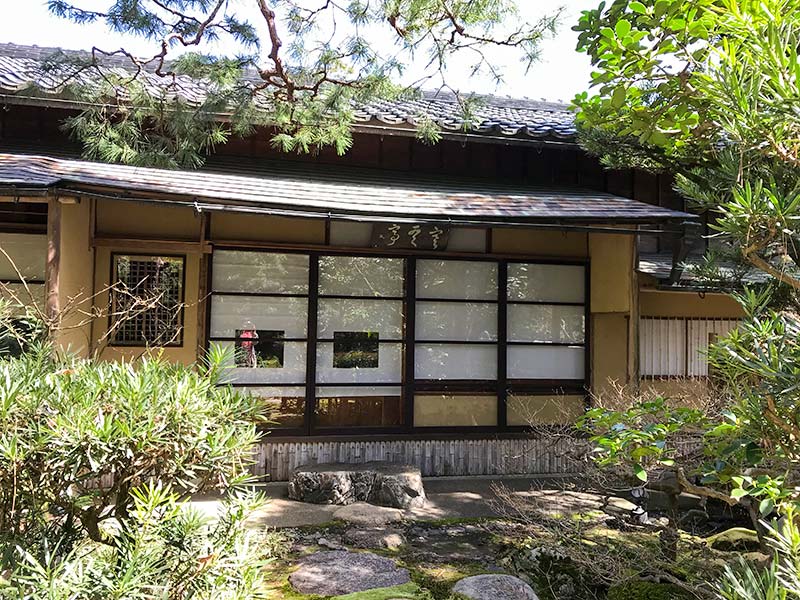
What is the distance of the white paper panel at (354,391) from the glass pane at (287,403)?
258 mm

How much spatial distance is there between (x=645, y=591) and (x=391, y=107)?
7.73 meters

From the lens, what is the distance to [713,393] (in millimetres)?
5617

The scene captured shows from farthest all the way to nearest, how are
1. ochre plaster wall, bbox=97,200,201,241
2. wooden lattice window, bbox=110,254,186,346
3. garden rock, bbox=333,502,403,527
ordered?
1. wooden lattice window, bbox=110,254,186,346
2. ochre plaster wall, bbox=97,200,201,241
3. garden rock, bbox=333,502,403,527

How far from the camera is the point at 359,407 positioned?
7.89 meters

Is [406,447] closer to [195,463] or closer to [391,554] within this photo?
[391,554]

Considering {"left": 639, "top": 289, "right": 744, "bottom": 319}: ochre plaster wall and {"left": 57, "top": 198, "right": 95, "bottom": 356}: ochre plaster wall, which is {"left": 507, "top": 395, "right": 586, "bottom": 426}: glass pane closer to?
{"left": 639, "top": 289, "right": 744, "bottom": 319}: ochre plaster wall

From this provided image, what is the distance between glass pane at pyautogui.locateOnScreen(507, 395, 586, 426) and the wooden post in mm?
5520

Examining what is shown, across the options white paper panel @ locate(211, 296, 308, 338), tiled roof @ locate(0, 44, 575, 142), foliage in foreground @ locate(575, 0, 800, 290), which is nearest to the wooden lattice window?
Answer: white paper panel @ locate(211, 296, 308, 338)

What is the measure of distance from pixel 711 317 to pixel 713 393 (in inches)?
130

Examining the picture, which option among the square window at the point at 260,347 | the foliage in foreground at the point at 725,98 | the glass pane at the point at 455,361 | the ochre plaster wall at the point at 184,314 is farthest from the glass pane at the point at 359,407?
the foliage in foreground at the point at 725,98

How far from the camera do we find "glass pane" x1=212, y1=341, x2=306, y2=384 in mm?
7484

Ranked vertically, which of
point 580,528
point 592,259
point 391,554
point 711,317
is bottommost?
point 391,554

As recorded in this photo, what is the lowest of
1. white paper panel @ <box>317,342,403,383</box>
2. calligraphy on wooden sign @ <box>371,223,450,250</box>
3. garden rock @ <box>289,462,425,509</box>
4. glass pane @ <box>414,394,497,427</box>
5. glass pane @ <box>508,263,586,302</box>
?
garden rock @ <box>289,462,425,509</box>

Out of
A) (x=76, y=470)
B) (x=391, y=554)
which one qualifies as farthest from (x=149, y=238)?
(x=76, y=470)
